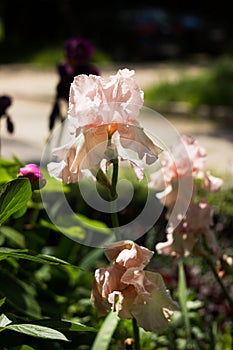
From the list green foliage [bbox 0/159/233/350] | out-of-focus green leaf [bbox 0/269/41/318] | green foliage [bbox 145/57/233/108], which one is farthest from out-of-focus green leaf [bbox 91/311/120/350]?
green foliage [bbox 145/57/233/108]

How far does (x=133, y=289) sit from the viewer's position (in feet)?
5.84

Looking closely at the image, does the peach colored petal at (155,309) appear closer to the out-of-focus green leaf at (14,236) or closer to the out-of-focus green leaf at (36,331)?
the out-of-focus green leaf at (36,331)

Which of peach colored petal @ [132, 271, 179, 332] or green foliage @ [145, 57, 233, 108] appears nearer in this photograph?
peach colored petal @ [132, 271, 179, 332]

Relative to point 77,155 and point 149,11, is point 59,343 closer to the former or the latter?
point 77,155

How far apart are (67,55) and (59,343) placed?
147 centimetres

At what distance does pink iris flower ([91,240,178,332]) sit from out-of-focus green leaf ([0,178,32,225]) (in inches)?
8.6

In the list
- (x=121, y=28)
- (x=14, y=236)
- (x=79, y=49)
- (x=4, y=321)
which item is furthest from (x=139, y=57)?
(x=4, y=321)

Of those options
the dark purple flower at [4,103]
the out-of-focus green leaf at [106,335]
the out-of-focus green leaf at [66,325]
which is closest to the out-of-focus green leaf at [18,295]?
the out-of-focus green leaf at [106,335]

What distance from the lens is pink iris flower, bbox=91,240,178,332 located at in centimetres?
176

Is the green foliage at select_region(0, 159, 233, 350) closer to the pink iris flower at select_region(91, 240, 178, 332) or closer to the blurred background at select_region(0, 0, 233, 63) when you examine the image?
the pink iris flower at select_region(91, 240, 178, 332)

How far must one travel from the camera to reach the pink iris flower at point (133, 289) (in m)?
1.76

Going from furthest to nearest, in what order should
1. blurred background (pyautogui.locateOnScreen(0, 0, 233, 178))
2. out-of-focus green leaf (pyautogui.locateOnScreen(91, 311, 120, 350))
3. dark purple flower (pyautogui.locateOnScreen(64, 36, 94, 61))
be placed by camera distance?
1. blurred background (pyautogui.locateOnScreen(0, 0, 233, 178))
2. dark purple flower (pyautogui.locateOnScreen(64, 36, 94, 61))
3. out-of-focus green leaf (pyautogui.locateOnScreen(91, 311, 120, 350))

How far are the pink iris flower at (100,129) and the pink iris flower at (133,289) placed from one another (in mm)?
173

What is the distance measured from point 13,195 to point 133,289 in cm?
33
